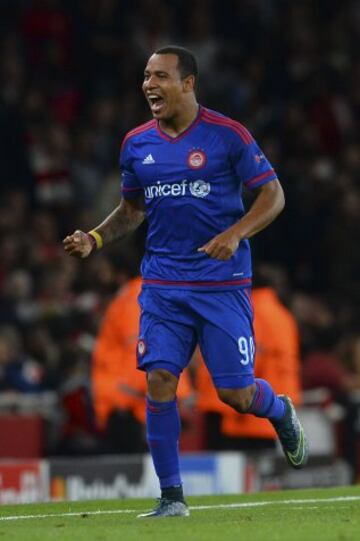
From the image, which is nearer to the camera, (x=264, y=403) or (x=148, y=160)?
(x=148, y=160)

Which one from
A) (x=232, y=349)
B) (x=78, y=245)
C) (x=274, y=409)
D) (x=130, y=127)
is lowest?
(x=274, y=409)

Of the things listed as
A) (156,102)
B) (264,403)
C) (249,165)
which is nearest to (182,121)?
(156,102)

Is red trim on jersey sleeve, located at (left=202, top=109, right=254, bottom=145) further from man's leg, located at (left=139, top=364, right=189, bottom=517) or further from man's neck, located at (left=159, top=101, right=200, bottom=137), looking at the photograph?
man's leg, located at (left=139, top=364, right=189, bottom=517)

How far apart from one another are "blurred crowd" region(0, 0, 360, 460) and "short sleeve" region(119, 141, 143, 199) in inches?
215

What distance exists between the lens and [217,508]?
9.47 m

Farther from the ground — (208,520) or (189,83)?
(189,83)

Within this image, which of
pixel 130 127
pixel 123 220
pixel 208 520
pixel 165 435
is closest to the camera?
pixel 208 520

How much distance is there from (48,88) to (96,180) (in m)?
1.15

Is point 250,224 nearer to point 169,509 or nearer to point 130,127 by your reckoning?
point 169,509

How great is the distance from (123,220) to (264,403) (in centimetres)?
114

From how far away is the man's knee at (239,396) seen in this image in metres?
8.79

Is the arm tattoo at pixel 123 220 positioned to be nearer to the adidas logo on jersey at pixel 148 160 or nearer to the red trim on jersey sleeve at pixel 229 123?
the adidas logo on jersey at pixel 148 160

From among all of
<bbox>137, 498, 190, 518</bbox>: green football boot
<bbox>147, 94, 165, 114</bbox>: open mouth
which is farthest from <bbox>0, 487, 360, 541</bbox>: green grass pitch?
<bbox>147, 94, 165, 114</bbox>: open mouth

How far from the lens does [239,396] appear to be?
28.9 ft
